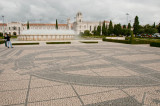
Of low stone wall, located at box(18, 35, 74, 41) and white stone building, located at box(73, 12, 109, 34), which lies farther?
white stone building, located at box(73, 12, 109, 34)

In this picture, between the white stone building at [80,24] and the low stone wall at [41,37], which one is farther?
the white stone building at [80,24]

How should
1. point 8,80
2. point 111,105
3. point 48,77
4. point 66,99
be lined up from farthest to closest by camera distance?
point 48,77 < point 8,80 < point 66,99 < point 111,105

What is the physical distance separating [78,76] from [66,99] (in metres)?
1.90

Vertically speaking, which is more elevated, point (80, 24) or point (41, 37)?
point (80, 24)

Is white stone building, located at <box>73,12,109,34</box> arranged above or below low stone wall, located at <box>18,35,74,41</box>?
above

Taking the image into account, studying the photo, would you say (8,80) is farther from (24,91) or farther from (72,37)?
(72,37)

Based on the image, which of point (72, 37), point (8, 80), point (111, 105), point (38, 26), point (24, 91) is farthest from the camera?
point (38, 26)

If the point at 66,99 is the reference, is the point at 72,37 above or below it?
above

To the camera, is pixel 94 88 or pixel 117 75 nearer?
pixel 94 88

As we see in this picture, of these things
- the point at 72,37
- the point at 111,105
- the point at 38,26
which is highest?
the point at 38,26

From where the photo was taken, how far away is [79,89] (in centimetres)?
419

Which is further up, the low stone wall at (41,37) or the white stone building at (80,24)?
the white stone building at (80,24)

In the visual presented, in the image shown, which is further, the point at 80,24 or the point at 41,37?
the point at 80,24

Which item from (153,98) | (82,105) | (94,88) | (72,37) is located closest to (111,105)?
(82,105)
